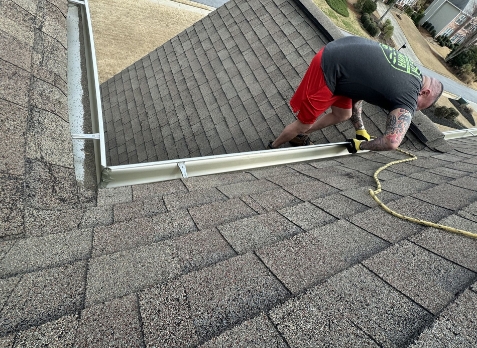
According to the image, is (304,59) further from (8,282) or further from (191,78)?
(8,282)

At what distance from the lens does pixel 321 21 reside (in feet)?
18.3

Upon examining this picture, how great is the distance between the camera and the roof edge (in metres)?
5.36

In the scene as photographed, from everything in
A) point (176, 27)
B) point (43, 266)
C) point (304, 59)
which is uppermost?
point (176, 27)

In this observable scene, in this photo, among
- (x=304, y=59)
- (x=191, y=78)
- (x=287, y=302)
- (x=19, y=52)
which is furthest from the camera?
(x=191, y=78)

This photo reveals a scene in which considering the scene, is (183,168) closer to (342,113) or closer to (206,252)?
(206,252)

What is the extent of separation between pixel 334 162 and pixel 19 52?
11.8 ft

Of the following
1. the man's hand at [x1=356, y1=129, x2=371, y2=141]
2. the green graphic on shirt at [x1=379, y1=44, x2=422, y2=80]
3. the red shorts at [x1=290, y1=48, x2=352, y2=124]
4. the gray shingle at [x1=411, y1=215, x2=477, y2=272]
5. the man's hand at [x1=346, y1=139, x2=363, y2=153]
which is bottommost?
the gray shingle at [x1=411, y1=215, x2=477, y2=272]

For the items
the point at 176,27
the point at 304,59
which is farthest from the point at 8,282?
the point at 176,27

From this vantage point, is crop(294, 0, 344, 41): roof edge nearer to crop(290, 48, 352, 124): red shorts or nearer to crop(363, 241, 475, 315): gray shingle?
crop(290, 48, 352, 124): red shorts

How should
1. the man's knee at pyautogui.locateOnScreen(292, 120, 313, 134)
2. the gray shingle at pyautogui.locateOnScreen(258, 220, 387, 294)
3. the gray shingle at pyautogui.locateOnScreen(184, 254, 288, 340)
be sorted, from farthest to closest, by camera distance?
the man's knee at pyautogui.locateOnScreen(292, 120, 313, 134), the gray shingle at pyautogui.locateOnScreen(258, 220, 387, 294), the gray shingle at pyautogui.locateOnScreen(184, 254, 288, 340)

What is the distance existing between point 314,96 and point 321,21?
2924mm

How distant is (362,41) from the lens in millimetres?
3379

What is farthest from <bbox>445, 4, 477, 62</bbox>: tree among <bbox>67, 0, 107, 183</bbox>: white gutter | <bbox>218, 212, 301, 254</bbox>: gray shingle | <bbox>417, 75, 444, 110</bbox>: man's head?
<bbox>218, 212, 301, 254</bbox>: gray shingle

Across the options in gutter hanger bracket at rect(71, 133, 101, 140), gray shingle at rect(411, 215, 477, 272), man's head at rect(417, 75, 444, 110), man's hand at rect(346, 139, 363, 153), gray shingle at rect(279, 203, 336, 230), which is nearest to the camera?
gray shingle at rect(411, 215, 477, 272)
